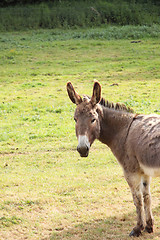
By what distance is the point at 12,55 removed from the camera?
21.5 m

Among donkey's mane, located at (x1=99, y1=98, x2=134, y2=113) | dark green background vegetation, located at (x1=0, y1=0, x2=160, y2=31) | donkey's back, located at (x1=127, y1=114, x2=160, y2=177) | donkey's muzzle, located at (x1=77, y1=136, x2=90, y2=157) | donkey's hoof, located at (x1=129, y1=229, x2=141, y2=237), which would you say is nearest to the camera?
donkey's muzzle, located at (x1=77, y1=136, x2=90, y2=157)

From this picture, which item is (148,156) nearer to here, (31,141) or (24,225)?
(24,225)

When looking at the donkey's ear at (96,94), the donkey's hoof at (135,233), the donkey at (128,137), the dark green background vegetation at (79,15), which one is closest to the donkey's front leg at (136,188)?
the donkey at (128,137)

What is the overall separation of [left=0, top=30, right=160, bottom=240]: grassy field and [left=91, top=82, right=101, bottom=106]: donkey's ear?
219 cm

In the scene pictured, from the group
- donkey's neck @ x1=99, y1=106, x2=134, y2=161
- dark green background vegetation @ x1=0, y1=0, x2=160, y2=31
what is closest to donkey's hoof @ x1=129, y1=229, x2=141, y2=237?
donkey's neck @ x1=99, y1=106, x2=134, y2=161

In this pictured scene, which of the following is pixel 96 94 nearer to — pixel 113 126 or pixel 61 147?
pixel 113 126

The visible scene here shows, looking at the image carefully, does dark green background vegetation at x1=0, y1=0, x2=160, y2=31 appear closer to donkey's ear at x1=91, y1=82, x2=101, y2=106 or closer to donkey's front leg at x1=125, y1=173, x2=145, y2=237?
donkey's ear at x1=91, y1=82, x2=101, y2=106

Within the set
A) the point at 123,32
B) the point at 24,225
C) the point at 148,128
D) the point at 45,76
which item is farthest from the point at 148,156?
the point at 123,32

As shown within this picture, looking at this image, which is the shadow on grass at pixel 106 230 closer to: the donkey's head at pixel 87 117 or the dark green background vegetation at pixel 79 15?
the donkey's head at pixel 87 117

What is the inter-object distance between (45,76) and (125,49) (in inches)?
247

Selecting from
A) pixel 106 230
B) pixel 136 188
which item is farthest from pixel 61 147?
pixel 136 188

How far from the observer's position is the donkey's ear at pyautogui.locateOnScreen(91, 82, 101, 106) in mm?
5422

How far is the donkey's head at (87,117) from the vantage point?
5.22 meters

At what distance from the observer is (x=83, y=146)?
197 inches
